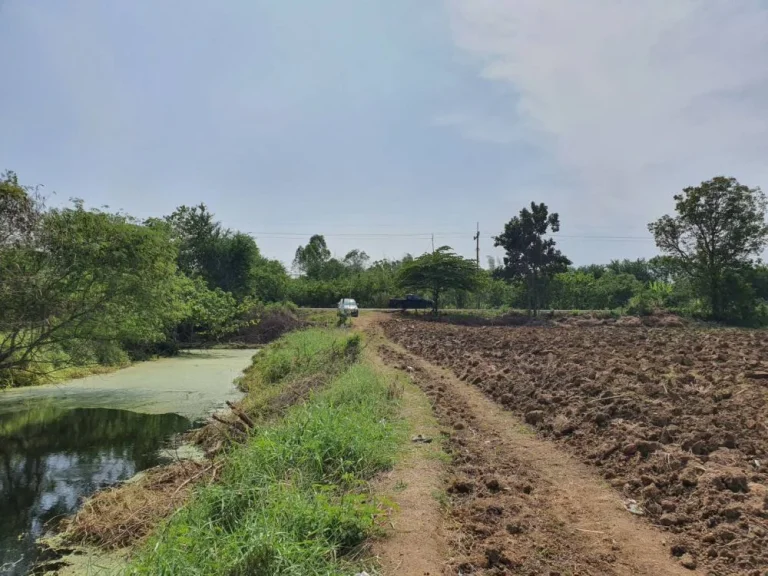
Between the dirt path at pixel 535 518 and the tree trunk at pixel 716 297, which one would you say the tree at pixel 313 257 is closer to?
the tree trunk at pixel 716 297

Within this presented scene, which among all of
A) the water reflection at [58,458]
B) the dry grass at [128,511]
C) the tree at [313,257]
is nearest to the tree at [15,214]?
the water reflection at [58,458]

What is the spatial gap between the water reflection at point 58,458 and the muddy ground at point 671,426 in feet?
22.6

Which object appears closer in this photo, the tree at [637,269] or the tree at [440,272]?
the tree at [440,272]

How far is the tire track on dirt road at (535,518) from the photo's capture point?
13.4 feet

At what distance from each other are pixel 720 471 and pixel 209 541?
488cm

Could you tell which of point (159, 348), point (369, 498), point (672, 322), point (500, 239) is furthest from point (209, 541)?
point (500, 239)

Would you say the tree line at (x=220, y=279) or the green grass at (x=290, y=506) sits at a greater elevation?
the tree line at (x=220, y=279)

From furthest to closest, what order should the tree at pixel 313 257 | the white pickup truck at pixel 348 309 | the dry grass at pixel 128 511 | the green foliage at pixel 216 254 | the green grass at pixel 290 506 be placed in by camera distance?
the tree at pixel 313 257, the green foliage at pixel 216 254, the white pickup truck at pixel 348 309, the dry grass at pixel 128 511, the green grass at pixel 290 506

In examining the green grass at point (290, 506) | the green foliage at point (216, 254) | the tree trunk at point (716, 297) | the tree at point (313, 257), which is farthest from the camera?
the tree at point (313, 257)

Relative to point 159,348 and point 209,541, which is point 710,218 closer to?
point 159,348

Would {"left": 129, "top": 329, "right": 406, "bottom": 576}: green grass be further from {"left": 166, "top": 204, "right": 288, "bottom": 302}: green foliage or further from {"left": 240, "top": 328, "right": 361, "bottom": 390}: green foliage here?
{"left": 166, "top": 204, "right": 288, "bottom": 302}: green foliage

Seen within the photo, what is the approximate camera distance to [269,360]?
19.2 meters

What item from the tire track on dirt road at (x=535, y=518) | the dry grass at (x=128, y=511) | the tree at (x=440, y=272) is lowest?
the dry grass at (x=128, y=511)

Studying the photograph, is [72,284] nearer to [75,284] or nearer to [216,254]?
[75,284]
